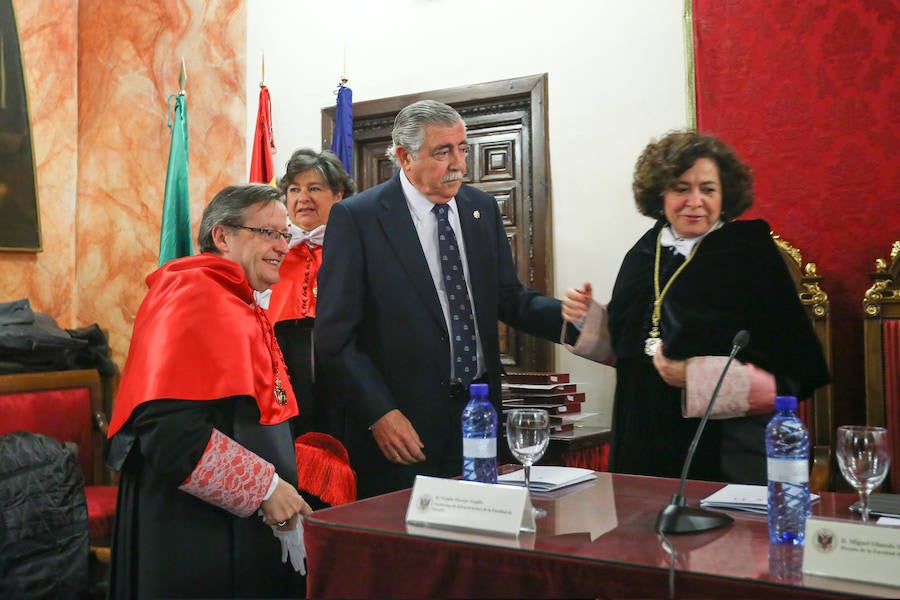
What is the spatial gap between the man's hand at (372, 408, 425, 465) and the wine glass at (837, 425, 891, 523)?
1203 millimetres

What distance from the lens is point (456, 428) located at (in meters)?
2.49

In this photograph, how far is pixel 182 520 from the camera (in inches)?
77.8

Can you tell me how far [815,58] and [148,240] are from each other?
139 inches

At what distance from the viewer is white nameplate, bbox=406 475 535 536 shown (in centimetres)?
140

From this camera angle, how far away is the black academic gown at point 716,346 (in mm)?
2023

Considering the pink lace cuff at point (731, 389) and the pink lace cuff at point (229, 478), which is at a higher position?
the pink lace cuff at point (731, 389)

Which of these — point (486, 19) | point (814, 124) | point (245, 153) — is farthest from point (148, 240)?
point (814, 124)

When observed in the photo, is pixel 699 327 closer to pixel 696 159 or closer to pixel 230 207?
pixel 696 159

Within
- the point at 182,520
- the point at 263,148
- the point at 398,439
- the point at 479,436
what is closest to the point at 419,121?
the point at 398,439

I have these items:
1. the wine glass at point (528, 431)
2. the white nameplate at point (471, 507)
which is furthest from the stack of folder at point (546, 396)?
the white nameplate at point (471, 507)

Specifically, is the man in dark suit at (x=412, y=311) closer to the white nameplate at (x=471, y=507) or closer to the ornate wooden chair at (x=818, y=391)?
the white nameplate at (x=471, y=507)

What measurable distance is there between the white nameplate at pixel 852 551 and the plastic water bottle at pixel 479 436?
0.68m

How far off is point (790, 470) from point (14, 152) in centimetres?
424

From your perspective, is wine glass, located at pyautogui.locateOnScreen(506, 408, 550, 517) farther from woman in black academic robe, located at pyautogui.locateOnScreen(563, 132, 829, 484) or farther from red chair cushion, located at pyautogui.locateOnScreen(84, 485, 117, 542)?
red chair cushion, located at pyautogui.locateOnScreen(84, 485, 117, 542)
